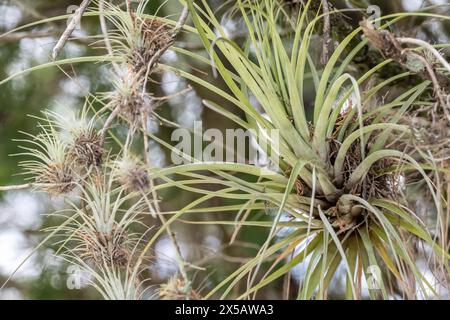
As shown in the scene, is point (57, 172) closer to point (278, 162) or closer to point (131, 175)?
point (131, 175)

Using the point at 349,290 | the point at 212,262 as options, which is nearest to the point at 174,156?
the point at 349,290

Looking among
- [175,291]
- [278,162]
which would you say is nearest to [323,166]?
[278,162]

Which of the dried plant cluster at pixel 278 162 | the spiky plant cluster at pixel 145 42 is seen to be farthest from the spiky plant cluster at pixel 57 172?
the spiky plant cluster at pixel 145 42

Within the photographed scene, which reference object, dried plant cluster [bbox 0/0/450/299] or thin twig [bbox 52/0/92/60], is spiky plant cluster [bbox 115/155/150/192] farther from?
thin twig [bbox 52/0/92/60]

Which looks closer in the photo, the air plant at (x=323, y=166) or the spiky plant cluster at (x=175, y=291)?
the spiky plant cluster at (x=175, y=291)

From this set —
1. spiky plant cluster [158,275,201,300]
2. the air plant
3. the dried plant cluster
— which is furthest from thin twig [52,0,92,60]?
spiky plant cluster [158,275,201,300]

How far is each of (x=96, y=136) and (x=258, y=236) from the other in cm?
81

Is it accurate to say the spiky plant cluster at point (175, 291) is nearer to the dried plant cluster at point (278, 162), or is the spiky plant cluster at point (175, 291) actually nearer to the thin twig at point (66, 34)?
the dried plant cluster at point (278, 162)

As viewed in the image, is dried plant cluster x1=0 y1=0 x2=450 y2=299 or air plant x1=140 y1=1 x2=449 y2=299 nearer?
dried plant cluster x1=0 y1=0 x2=450 y2=299

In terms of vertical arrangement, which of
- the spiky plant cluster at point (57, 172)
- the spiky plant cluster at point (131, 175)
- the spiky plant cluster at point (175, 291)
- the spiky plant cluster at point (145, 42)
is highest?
the spiky plant cluster at point (145, 42)

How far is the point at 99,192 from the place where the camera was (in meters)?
0.79

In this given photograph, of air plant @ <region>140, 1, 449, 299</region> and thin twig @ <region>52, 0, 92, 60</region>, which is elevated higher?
thin twig @ <region>52, 0, 92, 60</region>
